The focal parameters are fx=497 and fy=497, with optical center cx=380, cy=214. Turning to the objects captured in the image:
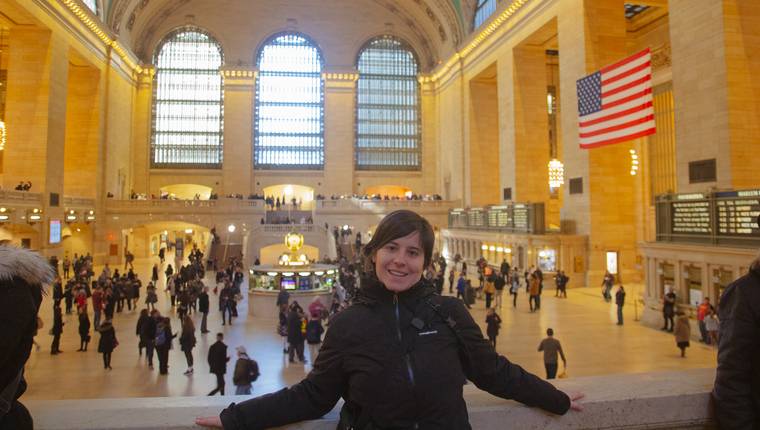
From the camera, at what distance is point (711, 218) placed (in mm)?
11039

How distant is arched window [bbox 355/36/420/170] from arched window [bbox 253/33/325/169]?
11.4 ft

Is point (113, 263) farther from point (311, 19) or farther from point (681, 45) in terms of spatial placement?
point (681, 45)

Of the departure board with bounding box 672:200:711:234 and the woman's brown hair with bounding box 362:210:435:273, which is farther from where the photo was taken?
the departure board with bounding box 672:200:711:234

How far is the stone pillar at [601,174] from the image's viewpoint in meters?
19.1

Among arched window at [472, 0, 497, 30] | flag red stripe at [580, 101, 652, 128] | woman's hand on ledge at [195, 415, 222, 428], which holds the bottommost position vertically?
woman's hand on ledge at [195, 415, 222, 428]

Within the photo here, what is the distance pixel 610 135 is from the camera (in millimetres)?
15500

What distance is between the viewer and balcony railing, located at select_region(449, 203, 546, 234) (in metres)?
20.3

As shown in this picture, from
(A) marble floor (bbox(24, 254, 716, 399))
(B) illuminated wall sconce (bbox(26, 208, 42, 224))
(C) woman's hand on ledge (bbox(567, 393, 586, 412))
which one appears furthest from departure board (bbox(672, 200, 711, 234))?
(B) illuminated wall sconce (bbox(26, 208, 42, 224))

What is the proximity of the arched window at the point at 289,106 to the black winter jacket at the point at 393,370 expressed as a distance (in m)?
38.9

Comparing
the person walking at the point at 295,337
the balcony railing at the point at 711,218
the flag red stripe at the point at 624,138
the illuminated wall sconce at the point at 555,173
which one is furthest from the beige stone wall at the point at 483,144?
the person walking at the point at 295,337

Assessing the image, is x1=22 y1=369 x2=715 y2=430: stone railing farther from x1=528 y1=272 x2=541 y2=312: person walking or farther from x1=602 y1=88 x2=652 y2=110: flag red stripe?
x1=602 y1=88 x2=652 y2=110: flag red stripe

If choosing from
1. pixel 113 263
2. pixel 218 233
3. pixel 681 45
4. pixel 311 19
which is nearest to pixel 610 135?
pixel 681 45

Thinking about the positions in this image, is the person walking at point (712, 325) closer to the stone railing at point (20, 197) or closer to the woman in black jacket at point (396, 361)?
the woman in black jacket at point (396, 361)

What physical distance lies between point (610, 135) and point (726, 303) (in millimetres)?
15002
